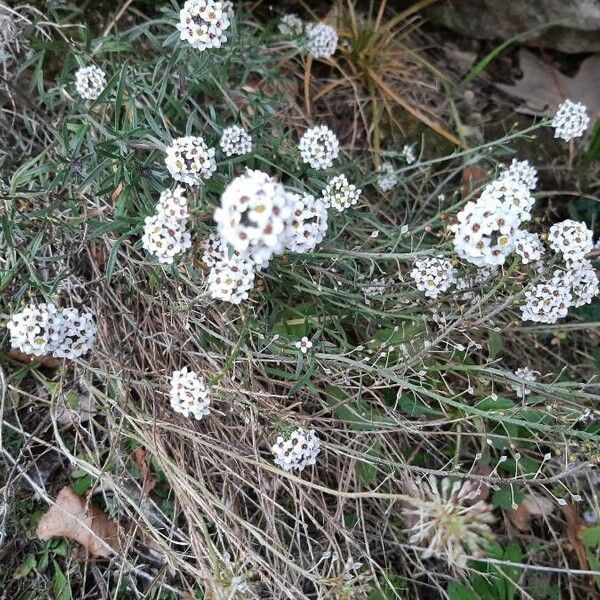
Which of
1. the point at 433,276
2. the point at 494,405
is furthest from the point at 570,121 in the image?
the point at 494,405

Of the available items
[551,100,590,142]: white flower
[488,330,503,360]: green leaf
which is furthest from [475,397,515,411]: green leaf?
[551,100,590,142]: white flower

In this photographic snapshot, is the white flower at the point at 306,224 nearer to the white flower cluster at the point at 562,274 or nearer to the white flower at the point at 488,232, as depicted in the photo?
the white flower at the point at 488,232

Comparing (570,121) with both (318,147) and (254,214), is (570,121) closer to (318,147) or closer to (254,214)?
(318,147)

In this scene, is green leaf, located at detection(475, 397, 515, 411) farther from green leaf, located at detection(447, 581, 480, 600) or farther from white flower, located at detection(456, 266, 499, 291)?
green leaf, located at detection(447, 581, 480, 600)

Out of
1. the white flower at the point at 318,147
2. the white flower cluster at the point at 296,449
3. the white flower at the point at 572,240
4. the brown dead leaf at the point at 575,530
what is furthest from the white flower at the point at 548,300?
the brown dead leaf at the point at 575,530

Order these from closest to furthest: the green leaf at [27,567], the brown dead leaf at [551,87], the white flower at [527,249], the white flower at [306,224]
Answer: the white flower at [306,224]
the white flower at [527,249]
the green leaf at [27,567]
the brown dead leaf at [551,87]

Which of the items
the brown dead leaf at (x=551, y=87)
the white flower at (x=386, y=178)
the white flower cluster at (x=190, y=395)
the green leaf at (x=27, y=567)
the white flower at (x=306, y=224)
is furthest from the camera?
the brown dead leaf at (x=551, y=87)
